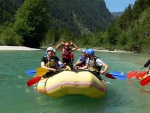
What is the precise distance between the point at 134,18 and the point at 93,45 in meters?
18.8

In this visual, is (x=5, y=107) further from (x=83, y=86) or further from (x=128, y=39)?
(x=128, y=39)

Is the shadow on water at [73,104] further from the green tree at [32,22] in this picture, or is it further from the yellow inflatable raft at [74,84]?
the green tree at [32,22]

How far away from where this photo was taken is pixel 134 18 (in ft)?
299

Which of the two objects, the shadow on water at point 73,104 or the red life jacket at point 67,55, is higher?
the red life jacket at point 67,55

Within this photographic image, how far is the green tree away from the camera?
49.4 metres

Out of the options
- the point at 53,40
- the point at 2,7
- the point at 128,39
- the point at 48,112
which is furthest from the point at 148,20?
the point at 2,7

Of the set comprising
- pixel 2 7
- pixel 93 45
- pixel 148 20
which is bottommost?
pixel 93 45

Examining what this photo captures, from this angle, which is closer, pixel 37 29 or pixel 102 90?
pixel 102 90

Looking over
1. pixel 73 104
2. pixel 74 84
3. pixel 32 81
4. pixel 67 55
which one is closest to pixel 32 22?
pixel 67 55

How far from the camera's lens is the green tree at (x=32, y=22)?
162 ft

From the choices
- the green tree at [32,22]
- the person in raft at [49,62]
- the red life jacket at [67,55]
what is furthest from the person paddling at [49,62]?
the green tree at [32,22]

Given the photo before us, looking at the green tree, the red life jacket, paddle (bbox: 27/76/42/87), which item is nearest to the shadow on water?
paddle (bbox: 27/76/42/87)

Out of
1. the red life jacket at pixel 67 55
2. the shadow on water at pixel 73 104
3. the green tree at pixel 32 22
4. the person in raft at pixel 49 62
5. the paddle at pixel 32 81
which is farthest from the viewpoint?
the green tree at pixel 32 22

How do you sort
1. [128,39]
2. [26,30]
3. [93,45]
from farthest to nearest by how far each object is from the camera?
[93,45] → [128,39] → [26,30]
